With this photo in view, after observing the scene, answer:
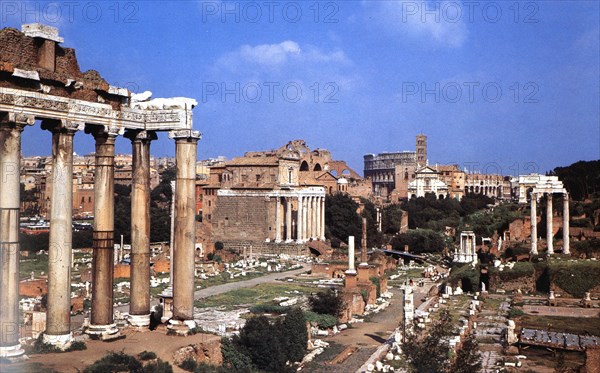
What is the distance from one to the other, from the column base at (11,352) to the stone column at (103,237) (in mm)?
2323

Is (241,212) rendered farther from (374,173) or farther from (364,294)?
(374,173)

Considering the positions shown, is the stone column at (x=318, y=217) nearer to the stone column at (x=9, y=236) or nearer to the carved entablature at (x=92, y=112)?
the carved entablature at (x=92, y=112)

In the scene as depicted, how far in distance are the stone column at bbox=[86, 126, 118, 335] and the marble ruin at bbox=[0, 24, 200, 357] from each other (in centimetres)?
2

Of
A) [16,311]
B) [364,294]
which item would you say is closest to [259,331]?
[16,311]


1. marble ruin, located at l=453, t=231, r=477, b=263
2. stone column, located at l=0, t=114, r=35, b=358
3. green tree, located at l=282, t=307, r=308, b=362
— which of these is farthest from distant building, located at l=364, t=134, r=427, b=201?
stone column, located at l=0, t=114, r=35, b=358

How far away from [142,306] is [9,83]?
5.72m

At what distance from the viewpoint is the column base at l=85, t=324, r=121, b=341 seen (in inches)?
532

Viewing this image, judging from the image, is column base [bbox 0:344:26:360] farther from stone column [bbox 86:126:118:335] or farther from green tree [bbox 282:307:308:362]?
green tree [bbox 282:307:308:362]

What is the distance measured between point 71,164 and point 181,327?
4160 mm

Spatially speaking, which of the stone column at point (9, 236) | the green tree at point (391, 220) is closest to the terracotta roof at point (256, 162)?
the green tree at point (391, 220)

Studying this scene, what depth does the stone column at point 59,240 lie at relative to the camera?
12328 millimetres

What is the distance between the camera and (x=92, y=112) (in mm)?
13203

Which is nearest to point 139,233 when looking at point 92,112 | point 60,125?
point 92,112

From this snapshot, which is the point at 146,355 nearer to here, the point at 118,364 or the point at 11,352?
the point at 118,364
